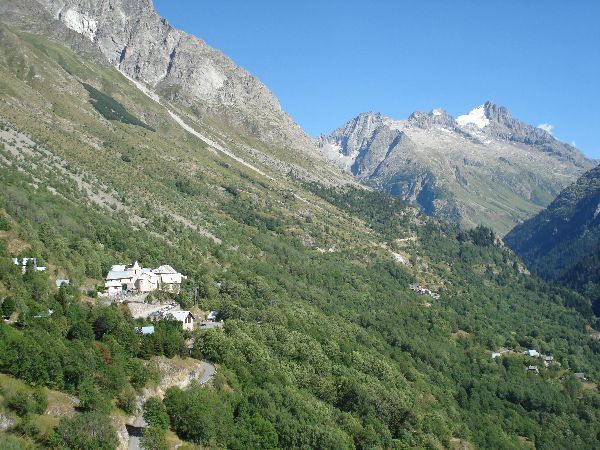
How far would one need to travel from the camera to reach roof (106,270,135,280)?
283 feet

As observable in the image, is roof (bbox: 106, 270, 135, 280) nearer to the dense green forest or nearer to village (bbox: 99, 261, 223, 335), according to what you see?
village (bbox: 99, 261, 223, 335)

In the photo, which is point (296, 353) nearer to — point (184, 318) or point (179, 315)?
point (184, 318)

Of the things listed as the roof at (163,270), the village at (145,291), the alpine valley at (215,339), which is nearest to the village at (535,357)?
the alpine valley at (215,339)

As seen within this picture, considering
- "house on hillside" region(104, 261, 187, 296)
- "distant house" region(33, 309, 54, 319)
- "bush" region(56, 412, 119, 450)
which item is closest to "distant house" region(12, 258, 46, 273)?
"house on hillside" region(104, 261, 187, 296)

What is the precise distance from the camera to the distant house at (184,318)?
2882 inches

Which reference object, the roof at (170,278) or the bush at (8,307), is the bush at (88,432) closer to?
the bush at (8,307)

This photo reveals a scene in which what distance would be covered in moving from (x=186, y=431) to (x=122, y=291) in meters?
39.6

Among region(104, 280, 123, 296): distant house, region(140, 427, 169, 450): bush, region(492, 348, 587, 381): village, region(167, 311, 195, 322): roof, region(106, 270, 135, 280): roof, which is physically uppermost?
region(492, 348, 587, 381): village

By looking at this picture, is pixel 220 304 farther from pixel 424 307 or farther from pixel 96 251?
pixel 424 307

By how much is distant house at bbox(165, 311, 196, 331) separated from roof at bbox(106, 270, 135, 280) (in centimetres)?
1372

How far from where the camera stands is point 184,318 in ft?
245

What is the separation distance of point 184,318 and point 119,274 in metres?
17.6

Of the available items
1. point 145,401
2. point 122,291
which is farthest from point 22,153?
point 145,401

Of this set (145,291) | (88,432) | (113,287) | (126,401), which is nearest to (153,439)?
(88,432)
